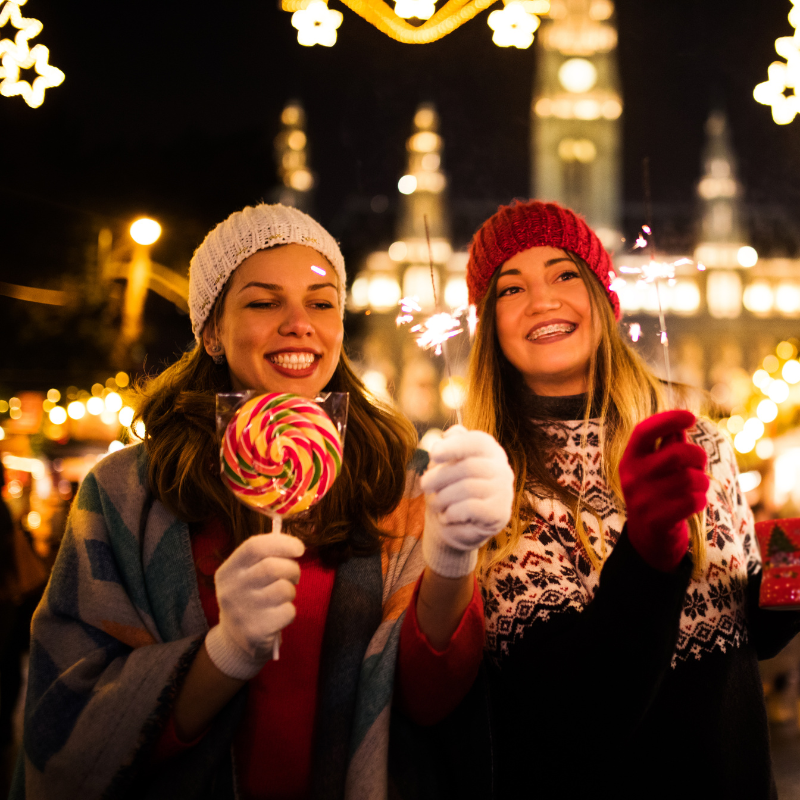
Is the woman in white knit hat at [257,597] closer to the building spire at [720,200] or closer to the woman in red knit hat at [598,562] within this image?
the woman in red knit hat at [598,562]

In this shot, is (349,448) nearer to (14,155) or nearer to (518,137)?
(518,137)

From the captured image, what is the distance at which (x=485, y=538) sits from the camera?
67.6 inches

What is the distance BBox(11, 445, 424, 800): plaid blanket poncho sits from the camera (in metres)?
1.80

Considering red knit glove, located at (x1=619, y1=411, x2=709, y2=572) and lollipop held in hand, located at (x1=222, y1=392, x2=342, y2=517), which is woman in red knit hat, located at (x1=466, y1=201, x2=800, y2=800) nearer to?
red knit glove, located at (x1=619, y1=411, x2=709, y2=572)

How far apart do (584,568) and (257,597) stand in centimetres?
96

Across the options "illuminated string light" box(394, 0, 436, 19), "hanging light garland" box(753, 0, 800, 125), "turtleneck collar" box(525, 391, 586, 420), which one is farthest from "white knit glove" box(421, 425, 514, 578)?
"hanging light garland" box(753, 0, 800, 125)

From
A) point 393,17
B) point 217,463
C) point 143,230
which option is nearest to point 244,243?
point 217,463

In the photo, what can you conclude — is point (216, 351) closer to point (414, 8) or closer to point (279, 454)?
point (279, 454)

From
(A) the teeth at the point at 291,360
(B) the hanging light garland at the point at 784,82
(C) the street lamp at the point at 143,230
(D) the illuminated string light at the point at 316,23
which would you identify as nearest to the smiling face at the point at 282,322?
(A) the teeth at the point at 291,360

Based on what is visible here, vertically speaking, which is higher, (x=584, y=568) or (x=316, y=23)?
(x=316, y=23)

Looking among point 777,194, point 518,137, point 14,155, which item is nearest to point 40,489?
point 14,155

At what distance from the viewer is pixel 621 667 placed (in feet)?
5.86

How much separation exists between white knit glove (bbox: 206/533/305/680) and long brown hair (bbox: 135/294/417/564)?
1.17 ft

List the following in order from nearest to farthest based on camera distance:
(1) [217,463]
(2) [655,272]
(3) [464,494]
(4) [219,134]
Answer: (3) [464,494] < (2) [655,272] < (1) [217,463] < (4) [219,134]
